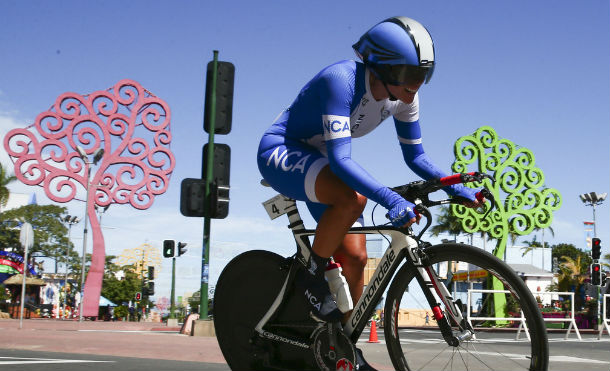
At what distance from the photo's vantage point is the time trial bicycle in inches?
111

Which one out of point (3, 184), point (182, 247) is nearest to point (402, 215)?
point (182, 247)

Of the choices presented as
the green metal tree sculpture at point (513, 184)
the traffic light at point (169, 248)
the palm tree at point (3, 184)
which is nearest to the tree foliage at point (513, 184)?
the green metal tree sculpture at point (513, 184)

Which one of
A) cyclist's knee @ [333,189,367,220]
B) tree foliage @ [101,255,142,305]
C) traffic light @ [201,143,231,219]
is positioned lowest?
tree foliage @ [101,255,142,305]

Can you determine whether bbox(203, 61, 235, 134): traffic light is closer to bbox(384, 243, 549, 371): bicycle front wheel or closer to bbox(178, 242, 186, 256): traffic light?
bbox(384, 243, 549, 371): bicycle front wheel

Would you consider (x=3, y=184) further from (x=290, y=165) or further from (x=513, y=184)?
(x=290, y=165)

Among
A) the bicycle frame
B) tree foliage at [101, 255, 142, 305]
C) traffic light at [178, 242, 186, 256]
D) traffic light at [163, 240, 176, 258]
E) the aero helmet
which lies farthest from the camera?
tree foliage at [101, 255, 142, 305]

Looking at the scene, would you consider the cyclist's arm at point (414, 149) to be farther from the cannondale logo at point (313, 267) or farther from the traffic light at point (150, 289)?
the traffic light at point (150, 289)

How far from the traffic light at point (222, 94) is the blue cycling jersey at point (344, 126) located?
28.2ft

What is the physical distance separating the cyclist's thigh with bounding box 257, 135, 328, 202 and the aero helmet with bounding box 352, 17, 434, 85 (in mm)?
532

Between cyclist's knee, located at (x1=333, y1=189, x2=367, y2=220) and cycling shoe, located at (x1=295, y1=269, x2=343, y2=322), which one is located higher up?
cyclist's knee, located at (x1=333, y1=189, x2=367, y2=220)

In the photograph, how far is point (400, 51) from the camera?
10.4 feet

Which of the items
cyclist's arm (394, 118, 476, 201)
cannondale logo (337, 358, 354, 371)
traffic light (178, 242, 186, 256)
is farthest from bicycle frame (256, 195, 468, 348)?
traffic light (178, 242, 186, 256)

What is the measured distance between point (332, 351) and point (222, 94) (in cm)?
927

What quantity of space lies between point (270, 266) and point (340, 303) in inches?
23.5
